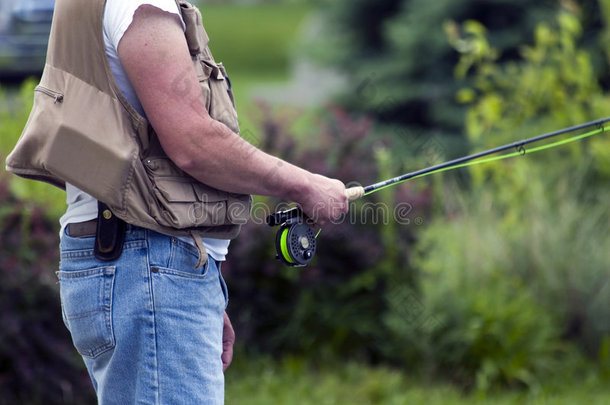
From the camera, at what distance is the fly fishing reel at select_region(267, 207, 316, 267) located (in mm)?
2033

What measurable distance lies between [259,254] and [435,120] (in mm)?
3909

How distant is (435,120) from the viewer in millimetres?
7832

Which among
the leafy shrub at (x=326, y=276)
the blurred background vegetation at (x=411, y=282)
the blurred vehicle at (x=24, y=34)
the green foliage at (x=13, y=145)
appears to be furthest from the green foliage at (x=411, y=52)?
the blurred vehicle at (x=24, y=34)

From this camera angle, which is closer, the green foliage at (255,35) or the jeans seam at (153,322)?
the jeans seam at (153,322)

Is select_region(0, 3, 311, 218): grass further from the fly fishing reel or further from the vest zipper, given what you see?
the vest zipper

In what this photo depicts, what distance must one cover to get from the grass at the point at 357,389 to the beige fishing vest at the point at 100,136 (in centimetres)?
238

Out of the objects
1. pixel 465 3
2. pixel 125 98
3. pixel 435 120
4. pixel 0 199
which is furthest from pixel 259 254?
Answer: pixel 465 3

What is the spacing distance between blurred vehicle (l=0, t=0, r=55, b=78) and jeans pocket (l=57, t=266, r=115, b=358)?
12.3m

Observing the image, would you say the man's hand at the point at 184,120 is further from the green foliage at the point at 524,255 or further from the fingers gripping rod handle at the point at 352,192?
the green foliage at the point at 524,255

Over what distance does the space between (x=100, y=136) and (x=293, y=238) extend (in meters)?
0.55

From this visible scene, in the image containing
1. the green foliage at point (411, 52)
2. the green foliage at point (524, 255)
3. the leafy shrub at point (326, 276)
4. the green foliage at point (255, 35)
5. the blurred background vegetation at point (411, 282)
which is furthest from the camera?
the green foliage at point (255, 35)

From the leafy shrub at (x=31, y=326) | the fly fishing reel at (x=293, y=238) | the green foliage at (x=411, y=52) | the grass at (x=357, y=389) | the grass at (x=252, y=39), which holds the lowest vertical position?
the grass at (x=357, y=389)

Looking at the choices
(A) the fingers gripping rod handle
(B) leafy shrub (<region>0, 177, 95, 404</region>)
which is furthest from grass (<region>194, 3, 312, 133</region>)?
(A) the fingers gripping rod handle

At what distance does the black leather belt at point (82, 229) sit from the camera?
1.87 m
